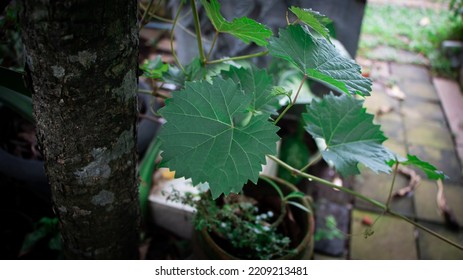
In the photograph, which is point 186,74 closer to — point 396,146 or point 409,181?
point 409,181

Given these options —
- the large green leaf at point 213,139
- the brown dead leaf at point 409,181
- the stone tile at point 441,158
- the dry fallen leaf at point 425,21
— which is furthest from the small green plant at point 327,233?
the dry fallen leaf at point 425,21

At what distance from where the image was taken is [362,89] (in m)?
0.67

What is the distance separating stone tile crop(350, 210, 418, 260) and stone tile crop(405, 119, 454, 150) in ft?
2.39

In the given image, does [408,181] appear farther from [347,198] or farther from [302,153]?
[302,153]

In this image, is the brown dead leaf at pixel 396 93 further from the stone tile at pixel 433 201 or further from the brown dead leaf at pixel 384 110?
the stone tile at pixel 433 201

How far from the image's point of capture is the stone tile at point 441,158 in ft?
7.00

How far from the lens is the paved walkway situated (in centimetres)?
170

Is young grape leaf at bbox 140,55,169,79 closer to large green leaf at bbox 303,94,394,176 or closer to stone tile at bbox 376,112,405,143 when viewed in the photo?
large green leaf at bbox 303,94,394,176

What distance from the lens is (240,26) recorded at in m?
0.72

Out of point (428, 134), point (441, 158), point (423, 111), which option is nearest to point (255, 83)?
point (441, 158)

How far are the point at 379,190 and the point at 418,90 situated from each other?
1228 millimetres

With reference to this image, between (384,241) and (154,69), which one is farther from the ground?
(154,69)

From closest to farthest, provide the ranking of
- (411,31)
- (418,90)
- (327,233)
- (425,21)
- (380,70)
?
(327,233), (418,90), (380,70), (411,31), (425,21)

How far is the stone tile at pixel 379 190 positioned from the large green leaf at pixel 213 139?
137 cm
